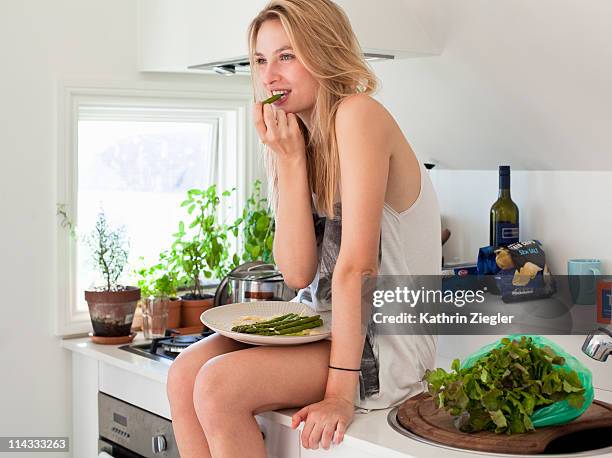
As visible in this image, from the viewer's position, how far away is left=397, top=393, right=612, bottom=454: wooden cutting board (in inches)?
63.6

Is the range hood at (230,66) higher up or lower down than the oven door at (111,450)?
higher up

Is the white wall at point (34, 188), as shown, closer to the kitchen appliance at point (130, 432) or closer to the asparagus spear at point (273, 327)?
the kitchen appliance at point (130, 432)

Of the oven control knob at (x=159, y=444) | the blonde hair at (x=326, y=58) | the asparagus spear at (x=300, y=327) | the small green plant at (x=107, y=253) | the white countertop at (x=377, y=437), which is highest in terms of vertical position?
the blonde hair at (x=326, y=58)

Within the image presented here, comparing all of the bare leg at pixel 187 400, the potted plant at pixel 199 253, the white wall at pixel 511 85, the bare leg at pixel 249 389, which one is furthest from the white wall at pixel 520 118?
the bare leg at pixel 187 400

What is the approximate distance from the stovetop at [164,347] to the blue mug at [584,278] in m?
1.07

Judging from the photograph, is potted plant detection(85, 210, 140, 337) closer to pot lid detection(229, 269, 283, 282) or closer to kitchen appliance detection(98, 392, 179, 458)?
kitchen appliance detection(98, 392, 179, 458)

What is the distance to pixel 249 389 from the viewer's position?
5.91ft

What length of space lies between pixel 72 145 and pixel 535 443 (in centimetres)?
174

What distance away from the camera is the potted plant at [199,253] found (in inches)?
115

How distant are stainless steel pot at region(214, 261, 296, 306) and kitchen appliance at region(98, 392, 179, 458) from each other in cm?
44

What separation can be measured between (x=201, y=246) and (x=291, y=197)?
3.51ft

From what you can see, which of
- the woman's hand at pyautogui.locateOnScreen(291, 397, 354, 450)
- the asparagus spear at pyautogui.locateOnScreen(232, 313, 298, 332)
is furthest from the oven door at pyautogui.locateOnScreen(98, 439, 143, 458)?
the woman's hand at pyautogui.locateOnScreen(291, 397, 354, 450)

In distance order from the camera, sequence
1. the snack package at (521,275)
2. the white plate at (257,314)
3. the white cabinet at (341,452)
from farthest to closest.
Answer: the snack package at (521,275), the white plate at (257,314), the white cabinet at (341,452)

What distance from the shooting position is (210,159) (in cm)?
322
